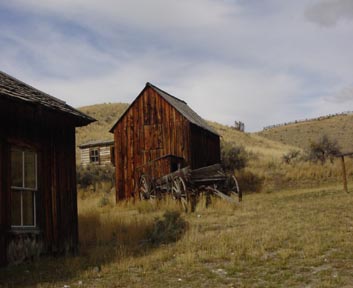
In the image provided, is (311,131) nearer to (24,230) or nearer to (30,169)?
(30,169)

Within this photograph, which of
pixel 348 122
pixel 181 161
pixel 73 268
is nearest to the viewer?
pixel 73 268

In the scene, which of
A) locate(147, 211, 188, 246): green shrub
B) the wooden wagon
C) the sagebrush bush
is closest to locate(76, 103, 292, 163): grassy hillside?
the sagebrush bush

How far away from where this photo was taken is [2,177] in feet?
30.4

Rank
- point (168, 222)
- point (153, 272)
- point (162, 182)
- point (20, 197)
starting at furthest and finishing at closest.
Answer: point (162, 182) < point (168, 222) < point (20, 197) < point (153, 272)

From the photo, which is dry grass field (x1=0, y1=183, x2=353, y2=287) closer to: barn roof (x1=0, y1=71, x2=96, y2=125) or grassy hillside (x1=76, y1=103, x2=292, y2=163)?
barn roof (x1=0, y1=71, x2=96, y2=125)

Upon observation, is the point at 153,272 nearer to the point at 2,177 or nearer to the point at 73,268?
the point at 73,268

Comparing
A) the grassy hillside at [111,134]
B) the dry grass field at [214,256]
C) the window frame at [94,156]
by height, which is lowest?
the dry grass field at [214,256]

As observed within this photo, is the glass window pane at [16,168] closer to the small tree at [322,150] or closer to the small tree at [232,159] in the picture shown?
the small tree at [232,159]

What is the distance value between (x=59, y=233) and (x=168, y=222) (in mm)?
3874

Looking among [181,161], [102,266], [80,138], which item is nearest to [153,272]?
[102,266]

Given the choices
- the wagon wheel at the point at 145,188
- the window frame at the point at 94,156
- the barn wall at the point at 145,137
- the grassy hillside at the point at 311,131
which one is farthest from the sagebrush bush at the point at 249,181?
the grassy hillside at the point at 311,131

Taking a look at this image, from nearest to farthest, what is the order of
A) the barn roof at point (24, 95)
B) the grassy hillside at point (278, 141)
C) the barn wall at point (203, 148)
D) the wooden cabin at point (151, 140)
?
the barn roof at point (24, 95) < the wooden cabin at point (151, 140) < the barn wall at point (203, 148) < the grassy hillside at point (278, 141)

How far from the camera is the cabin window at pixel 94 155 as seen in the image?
42438mm

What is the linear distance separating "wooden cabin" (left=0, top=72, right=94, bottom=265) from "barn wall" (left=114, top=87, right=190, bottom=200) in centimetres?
1257
